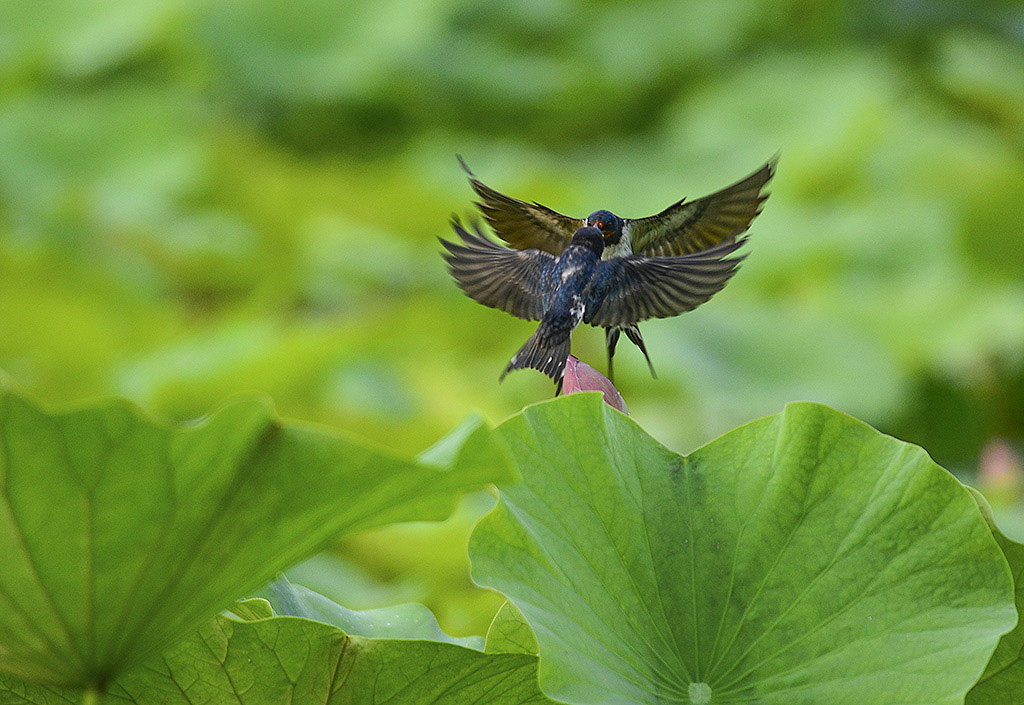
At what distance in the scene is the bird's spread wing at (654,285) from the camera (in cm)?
25

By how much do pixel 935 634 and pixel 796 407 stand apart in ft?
0.21

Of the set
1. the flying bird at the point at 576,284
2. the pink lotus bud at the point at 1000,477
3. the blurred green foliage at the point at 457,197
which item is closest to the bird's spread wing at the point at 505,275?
the flying bird at the point at 576,284

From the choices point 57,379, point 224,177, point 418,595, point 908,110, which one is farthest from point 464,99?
point 418,595

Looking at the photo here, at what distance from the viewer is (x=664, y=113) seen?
2820 mm

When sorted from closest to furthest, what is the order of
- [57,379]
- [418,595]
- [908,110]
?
[418,595]
[57,379]
[908,110]

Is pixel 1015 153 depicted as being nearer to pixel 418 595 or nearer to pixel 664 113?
pixel 664 113

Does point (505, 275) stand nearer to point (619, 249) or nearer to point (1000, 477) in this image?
point (619, 249)

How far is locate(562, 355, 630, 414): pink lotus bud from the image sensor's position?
0.27m

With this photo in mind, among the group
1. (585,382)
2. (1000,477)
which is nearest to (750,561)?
(585,382)

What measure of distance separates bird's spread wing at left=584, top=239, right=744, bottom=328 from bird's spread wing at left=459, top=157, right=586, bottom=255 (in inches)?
1.2

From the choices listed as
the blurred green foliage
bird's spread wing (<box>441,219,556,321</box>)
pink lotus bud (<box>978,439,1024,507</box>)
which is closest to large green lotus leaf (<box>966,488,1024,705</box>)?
bird's spread wing (<box>441,219,556,321</box>)

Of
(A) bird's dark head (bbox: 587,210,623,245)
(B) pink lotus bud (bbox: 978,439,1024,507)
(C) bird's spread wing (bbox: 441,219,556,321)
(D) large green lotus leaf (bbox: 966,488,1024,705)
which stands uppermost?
(B) pink lotus bud (bbox: 978,439,1024,507)

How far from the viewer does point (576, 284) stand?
267 mm

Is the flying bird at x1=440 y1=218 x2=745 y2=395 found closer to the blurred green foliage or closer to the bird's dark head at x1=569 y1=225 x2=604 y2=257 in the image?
the bird's dark head at x1=569 y1=225 x2=604 y2=257
